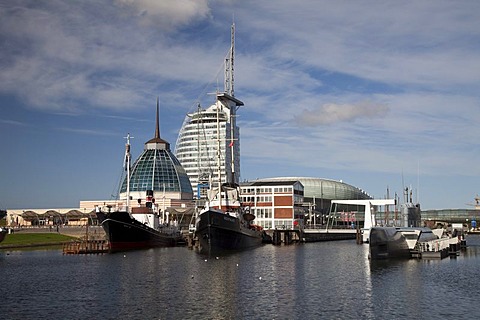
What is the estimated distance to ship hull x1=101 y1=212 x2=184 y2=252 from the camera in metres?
112

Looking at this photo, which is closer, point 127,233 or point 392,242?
point 392,242

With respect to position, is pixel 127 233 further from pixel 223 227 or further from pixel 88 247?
pixel 223 227

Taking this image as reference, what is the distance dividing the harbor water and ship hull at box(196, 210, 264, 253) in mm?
15466

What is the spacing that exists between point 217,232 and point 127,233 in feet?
76.8

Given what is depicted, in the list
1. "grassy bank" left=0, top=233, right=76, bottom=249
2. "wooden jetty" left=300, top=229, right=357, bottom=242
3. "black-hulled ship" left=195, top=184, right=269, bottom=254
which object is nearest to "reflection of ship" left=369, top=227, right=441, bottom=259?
"black-hulled ship" left=195, top=184, right=269, bottom=254

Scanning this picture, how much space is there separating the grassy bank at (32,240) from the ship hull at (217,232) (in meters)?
43.5

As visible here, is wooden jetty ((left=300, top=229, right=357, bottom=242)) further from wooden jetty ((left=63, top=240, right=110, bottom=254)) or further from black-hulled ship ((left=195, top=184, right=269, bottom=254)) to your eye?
wooden jetty ((left=63, top=240, right=110, bottom=254))

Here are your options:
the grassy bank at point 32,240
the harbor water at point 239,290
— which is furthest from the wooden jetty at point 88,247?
the harbor water at point 239,290

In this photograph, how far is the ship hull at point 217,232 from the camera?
329ft

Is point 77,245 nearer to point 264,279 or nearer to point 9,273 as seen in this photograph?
point 9,273

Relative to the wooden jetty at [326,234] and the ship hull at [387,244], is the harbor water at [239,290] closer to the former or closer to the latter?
the ship hull at [387,244]

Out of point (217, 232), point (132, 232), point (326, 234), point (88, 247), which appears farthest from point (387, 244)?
point (326, 234)

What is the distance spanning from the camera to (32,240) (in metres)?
134

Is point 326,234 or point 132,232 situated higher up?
point 132,232
